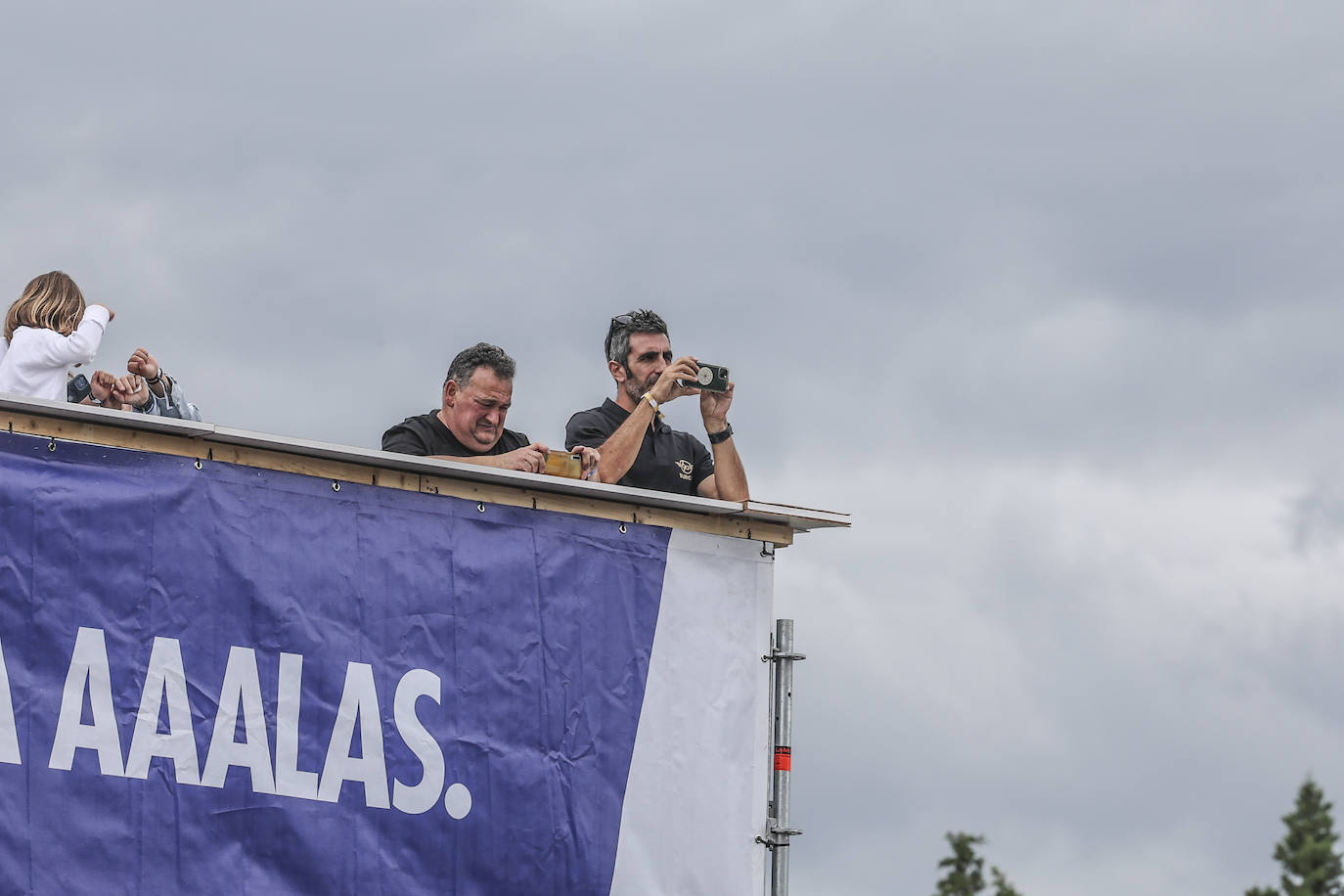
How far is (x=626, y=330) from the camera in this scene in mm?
8750

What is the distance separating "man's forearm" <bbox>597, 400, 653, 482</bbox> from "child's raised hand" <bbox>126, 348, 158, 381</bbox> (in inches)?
80.5

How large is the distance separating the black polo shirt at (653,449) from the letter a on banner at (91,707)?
2629mm

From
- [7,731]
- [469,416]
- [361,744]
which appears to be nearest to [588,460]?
[469,416]

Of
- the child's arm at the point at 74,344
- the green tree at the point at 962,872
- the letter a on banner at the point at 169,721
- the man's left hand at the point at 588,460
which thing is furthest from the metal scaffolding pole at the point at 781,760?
the green tree at the point at 962,872

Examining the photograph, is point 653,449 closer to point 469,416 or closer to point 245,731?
point 469,416

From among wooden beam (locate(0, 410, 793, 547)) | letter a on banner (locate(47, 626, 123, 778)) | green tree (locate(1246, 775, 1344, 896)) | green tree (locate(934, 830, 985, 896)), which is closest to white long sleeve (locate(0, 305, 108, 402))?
wooden beam (locate(0, 410, 793, 547))

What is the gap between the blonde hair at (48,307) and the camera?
716 centimetres

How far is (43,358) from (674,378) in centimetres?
286

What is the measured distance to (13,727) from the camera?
6.16 m

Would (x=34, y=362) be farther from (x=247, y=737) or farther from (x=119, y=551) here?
(x=247, y=737)

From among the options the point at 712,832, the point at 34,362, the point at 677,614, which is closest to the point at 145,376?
the point at 34,362

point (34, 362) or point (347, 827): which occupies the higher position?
point (34, 362)

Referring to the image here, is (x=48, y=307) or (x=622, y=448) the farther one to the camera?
(x=622, y=448)

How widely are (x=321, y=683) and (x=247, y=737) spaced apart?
1.22 ft
